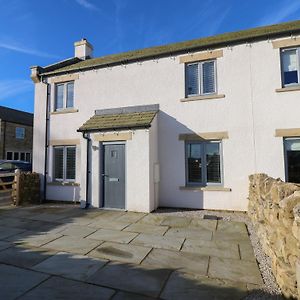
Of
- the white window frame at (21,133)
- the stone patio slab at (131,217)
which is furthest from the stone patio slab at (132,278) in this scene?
the white window frame at (21,133)

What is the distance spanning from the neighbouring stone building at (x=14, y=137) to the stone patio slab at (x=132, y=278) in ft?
91.1

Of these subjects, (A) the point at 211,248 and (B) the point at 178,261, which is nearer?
(B) the point at 178,261

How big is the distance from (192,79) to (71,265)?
27.4 ft

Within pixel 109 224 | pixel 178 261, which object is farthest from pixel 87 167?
pixel 178 261

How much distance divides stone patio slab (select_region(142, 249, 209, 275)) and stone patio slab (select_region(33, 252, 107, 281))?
101 cm

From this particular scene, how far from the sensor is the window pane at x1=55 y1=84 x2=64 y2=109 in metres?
13.1

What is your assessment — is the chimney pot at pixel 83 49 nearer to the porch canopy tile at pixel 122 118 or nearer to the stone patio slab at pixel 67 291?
the porch canopy tile at pixel 122 118

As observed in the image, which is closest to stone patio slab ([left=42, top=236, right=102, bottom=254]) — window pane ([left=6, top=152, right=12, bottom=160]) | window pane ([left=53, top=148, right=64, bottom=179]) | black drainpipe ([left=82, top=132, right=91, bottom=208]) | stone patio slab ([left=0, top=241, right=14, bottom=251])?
stone patio slab ([left=0, top=241, right=14, bottom=251])

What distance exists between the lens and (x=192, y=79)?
10.6 m

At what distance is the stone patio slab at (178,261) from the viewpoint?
4.88 metres

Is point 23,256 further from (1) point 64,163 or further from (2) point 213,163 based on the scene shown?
(1) point 64,163

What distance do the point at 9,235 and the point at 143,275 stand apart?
435 centimetres

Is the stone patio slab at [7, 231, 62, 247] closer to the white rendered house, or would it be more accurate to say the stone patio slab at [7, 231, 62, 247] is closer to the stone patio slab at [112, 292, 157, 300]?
the stone patio slab at [112, 292, 157, 300]

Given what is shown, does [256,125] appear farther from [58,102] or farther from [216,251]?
[58,102]
